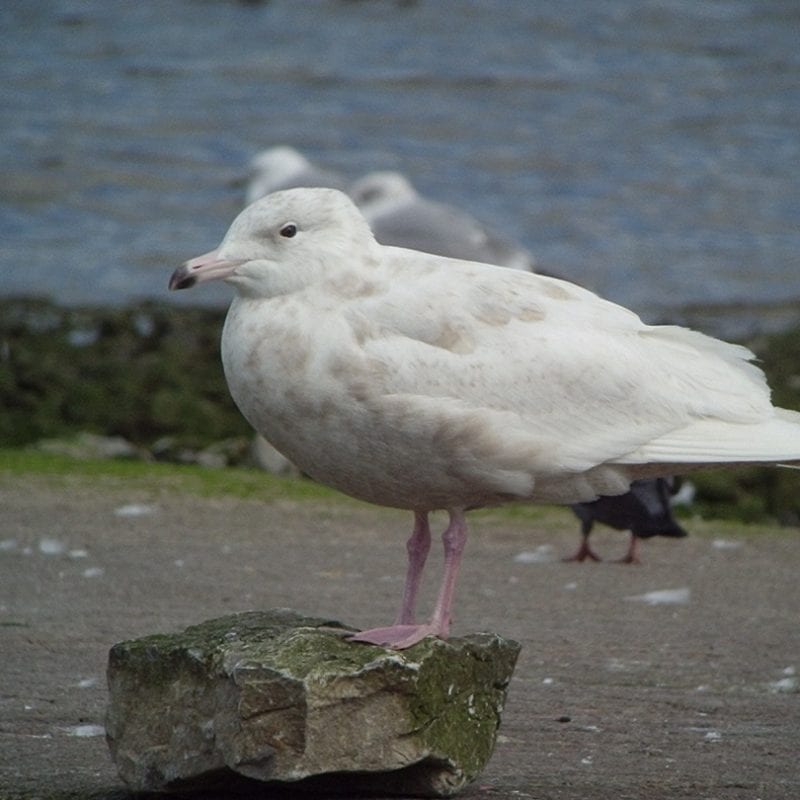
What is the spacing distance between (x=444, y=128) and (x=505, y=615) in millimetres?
13973

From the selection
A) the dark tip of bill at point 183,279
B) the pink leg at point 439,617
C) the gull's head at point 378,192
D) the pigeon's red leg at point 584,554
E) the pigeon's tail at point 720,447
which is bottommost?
the pigeon's red leg at point 584,554

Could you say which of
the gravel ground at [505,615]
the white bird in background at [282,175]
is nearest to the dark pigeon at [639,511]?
the gravel ground at [505,615]

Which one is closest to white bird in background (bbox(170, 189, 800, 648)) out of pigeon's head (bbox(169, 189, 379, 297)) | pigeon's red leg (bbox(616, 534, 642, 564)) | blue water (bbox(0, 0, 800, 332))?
pigeon's head (bbox(169, 189, 379, 297))

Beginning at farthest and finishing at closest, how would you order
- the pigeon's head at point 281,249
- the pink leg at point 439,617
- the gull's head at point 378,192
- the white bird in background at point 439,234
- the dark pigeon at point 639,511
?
the gull's head at point 378,192
the white bird in background at point 439,234
the dark pigeon at point 639,511
the pigeon's head at point 281,249
the pink leg at point 439,617

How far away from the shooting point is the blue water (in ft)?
50.3

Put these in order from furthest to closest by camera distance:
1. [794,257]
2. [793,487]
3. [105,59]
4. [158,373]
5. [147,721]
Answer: [105,59]
[794,257]
[158,373]
[793,487]
[147,721]

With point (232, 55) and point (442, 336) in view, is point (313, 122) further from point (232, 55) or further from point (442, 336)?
point (442, 336)

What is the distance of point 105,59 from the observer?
21.6 m

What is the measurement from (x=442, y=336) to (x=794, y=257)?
470 inches

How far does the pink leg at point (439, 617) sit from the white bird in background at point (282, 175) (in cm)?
1041

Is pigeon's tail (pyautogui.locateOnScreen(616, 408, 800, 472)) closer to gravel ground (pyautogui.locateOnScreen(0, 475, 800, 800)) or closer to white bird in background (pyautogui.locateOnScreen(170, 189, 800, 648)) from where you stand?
white bird in background (pyautogui.locateOnScreen(170, 189, 800, 648))

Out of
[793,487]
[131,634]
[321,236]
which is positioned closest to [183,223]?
[793,487]

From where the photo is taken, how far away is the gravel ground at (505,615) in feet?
14.6

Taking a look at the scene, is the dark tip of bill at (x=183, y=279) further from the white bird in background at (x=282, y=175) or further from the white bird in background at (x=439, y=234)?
the white bird in background at (x=282, y=175)
